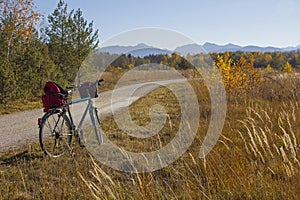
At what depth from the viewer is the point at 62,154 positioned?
15.3 ft

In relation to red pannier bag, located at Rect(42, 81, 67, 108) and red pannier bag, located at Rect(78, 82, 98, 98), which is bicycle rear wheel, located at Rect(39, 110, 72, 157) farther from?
red pannier bag, located at Rect(78, 82, 98, 98)

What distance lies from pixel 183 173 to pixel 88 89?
266 cm

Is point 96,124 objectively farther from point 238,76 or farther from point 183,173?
point 238,76

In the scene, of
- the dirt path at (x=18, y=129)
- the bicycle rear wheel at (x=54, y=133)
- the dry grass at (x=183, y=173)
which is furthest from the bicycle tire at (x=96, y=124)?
the dirt path at (x=18, y=129)

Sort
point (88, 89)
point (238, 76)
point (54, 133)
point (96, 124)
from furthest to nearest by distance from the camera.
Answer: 1. point (238, 76)
2. point (96, 124)
3. point (88, 89)
4. point (54, 133)

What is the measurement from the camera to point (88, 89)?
16.8 feet

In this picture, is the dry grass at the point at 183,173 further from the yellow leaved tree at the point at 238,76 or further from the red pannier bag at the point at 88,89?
the yellow leaved tree at the point at 238,76

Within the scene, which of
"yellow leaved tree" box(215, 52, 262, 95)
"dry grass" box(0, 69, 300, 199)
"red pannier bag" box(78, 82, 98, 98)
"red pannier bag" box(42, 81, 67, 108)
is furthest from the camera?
"yellow leaved tree" box(215, 52, 262, 95)

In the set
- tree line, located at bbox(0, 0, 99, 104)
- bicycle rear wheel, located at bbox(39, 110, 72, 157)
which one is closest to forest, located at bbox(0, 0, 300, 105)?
tree line, located at bbox(0, 0, 99, 104)

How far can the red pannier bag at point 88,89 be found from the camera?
16.7 feet

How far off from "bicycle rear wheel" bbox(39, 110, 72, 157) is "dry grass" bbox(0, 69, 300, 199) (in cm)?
21

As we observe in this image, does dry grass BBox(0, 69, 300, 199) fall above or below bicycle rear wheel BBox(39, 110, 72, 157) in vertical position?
below

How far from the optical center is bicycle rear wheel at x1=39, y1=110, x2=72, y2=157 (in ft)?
14.5

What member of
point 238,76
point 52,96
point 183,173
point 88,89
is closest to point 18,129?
point 88,89
